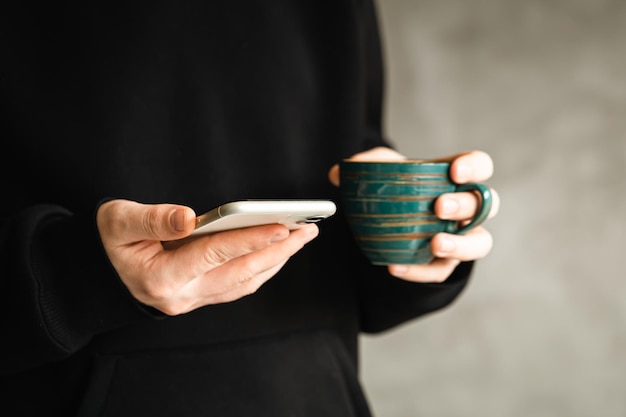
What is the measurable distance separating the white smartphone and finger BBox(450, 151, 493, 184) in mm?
170

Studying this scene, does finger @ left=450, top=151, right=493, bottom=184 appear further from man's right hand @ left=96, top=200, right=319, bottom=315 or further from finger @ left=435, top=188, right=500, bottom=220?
man's right hand @ left=96, top=200, right=319, bottom=315

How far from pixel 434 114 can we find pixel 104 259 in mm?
839

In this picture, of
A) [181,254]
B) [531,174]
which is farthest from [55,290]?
[531,174]

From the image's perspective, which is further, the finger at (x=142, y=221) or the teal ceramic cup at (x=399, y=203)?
the teal ceramic cup at (x=399, y=203)

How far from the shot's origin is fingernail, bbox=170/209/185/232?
1.39 feet

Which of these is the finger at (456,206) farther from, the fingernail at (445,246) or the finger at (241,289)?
the finger at (241,289)

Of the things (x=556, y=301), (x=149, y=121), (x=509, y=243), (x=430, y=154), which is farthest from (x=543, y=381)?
(x=149, y=121)

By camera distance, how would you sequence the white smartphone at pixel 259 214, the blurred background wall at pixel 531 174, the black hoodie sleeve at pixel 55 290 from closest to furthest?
the white smartphone at pixel 259 214
the black hoodie sleeve at pixel 55 290
the blurred background wall at pixel 531 174

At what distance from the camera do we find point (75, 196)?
2.16 ft

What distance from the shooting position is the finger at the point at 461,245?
0.59 metres

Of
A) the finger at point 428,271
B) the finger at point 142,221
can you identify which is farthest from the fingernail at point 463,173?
the finger at point 142,221

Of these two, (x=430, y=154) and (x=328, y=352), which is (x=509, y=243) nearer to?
(x=430, y=154)

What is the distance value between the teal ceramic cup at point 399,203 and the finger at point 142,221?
202 millimetres

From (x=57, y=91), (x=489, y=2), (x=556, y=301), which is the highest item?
(x=489, y=2)
